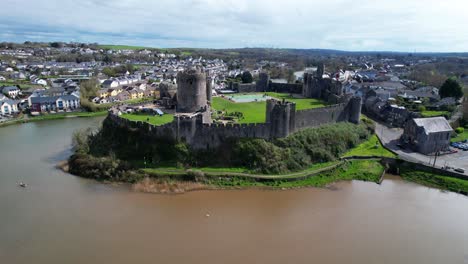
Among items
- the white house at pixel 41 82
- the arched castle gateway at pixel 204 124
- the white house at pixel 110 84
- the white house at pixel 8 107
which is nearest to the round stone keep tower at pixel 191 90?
the arched castle gateway at pixel 204 124

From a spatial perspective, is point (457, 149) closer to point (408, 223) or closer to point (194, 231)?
point (408, 223)

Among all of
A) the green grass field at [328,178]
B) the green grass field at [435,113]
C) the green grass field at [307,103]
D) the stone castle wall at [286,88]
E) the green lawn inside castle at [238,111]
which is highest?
the stone castle wall at [286,88]

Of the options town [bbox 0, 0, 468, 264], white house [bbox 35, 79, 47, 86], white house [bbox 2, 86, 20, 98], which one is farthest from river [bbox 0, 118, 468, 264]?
white house [bbox 35, 79, 47, 86]

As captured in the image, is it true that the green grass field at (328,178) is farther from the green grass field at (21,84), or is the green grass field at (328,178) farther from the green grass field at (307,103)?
the green grass field at (21,84)

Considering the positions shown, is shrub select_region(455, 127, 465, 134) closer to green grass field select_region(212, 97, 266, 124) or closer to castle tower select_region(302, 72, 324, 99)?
castle tower select_region(302, 72, 324, 99)

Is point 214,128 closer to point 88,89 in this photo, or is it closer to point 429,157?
point 429,157

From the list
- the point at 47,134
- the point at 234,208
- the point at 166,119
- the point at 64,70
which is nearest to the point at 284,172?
the point at 234,208

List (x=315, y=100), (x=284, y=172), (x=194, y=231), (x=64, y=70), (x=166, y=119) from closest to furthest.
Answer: (x=194, y=231)
(x=284, y=172)
(x=166, y=119)
(x=315, y=100)
(x=64, y=70)

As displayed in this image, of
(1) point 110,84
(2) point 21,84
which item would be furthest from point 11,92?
(1) point 110,84

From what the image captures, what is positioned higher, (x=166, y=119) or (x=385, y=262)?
(x=166, y=119)
